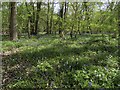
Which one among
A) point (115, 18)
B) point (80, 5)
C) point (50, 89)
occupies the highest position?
point (80, 5)

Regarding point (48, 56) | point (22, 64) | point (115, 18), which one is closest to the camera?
point (22, 64)

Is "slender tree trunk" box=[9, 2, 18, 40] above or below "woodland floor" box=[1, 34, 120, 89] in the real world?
above

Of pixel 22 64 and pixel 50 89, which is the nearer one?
pixel 50 89

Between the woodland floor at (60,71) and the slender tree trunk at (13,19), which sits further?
the slender tree trunk at (13,19)

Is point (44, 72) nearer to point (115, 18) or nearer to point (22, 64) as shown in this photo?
point (22, 64)

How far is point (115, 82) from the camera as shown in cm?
539

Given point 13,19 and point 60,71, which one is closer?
point 60,71

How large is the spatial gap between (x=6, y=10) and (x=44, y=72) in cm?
1684

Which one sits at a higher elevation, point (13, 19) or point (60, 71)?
point (13, 19)

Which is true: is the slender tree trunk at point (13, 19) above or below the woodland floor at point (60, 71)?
above

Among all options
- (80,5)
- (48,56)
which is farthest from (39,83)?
(80,5)

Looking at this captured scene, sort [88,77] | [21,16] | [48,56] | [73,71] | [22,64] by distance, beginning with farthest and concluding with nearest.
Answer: [21,16]
[48,56]
[22,64]
[73,71]
[88,77]

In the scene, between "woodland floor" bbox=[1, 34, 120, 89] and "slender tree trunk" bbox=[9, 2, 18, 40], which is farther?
"slender tree trunk" bbox=[9, 2, 18, 40]

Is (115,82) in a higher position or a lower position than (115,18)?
lower
